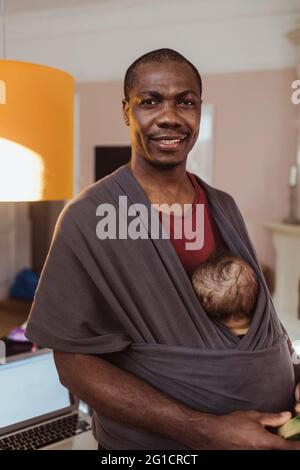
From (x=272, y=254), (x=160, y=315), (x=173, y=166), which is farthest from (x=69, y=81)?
(x=272, y=254)

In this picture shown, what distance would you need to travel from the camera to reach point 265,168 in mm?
1740

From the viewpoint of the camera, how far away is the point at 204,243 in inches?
30.1

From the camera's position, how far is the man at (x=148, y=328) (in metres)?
0.67

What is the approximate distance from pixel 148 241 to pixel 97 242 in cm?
8

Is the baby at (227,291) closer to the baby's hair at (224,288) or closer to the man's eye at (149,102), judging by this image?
the baby's hair at (224,288)

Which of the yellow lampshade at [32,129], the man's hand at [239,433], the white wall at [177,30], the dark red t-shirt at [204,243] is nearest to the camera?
the man's hand at [239,433]

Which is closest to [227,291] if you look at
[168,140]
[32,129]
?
[168,140]

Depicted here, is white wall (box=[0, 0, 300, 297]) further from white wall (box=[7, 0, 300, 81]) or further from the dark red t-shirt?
the dark red t-shirt

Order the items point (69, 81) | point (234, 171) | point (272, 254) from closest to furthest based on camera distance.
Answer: point (69, 81) → point (234, 171) → point (272, 254)

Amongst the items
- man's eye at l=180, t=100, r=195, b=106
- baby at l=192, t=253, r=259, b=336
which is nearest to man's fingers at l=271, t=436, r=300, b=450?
baby at l=192, t=253, r=259, b=336

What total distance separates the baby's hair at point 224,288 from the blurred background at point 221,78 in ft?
1.23

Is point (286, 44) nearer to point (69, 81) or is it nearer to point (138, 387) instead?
point (69, 81)

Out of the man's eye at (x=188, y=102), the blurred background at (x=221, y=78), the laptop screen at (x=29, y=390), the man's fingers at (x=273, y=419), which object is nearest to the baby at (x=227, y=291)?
the man's fingers at (x=273, y=419)

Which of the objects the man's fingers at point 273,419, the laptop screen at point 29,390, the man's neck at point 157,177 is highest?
the man's neck at point 157,177
